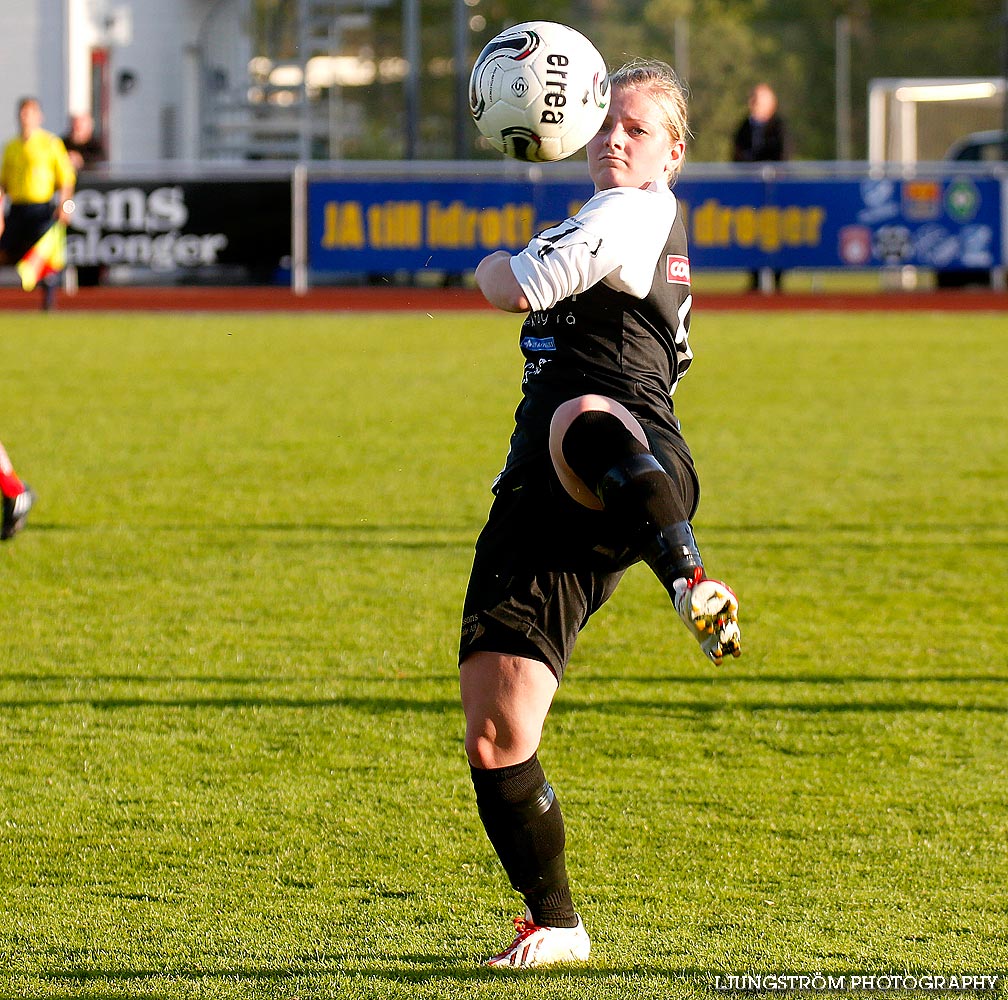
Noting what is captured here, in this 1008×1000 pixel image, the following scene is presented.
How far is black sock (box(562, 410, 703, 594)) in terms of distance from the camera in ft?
10.2

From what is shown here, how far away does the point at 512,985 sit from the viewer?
11.0ft

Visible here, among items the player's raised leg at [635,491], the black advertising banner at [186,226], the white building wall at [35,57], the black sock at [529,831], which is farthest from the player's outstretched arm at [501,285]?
the white building wall at [35,57]

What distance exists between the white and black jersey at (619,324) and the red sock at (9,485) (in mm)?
5104

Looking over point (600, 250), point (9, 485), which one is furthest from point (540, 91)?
point (9, 485)

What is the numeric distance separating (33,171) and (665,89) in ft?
53.9

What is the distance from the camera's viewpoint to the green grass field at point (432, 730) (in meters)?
3.63

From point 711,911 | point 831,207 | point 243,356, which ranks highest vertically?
point 831,207

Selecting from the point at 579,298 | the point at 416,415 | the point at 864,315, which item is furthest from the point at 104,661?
the point at 864,315

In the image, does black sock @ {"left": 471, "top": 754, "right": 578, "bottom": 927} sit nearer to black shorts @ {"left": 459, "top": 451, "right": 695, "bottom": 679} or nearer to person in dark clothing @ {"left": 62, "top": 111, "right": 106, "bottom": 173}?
black shorts @ {"left": 459, "top": 451, "right": 695, "bottom": 679}

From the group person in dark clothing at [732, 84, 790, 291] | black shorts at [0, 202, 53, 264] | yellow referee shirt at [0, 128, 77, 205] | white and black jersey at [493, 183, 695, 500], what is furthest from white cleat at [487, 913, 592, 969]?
Answer: person in dark clothing at [732, 84, 790, 291]

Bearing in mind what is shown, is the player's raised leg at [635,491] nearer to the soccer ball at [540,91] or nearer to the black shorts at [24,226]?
the soccer ball at [540,91]

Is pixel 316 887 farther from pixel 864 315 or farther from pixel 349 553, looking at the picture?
pixel 864 315

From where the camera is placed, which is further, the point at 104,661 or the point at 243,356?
the point at 243,356

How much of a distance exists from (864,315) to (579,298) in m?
18.0
